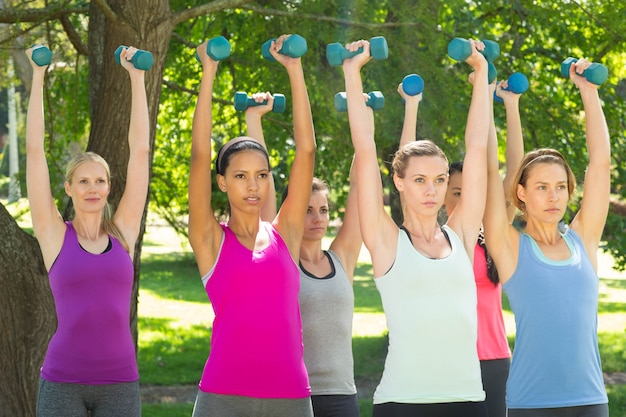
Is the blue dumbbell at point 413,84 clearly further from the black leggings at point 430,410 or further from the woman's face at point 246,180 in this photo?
the black leggings at point 430,410

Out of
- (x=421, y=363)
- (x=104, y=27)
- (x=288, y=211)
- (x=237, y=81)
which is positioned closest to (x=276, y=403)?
(x=421, y=363)

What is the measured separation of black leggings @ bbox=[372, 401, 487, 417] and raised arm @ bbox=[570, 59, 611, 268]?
0.85 meters

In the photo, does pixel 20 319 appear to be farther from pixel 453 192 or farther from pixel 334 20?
pixel 334 20

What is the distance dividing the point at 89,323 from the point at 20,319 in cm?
186

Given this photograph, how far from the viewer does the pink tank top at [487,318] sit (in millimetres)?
4441

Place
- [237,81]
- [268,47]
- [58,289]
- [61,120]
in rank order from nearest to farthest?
1. [58,289]
2. [268,47]
3. [237,81]
4. [61,120]

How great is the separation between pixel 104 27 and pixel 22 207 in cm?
229

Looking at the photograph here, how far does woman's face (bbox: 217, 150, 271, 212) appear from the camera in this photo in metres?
3.60

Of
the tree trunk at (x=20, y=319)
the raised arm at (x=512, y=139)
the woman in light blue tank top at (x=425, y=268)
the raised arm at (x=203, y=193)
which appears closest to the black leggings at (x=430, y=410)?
the woman in light blue tank top at (x=425, y=268)

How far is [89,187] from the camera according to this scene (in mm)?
3947

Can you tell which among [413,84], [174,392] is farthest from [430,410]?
[174,392]

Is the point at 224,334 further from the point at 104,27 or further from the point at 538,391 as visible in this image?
the point at 104,27

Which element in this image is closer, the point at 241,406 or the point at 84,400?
the point at 241,406

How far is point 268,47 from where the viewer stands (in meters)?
4.01
